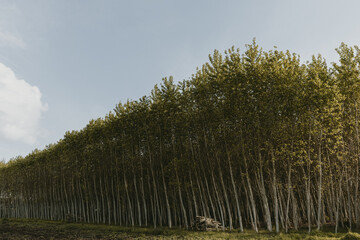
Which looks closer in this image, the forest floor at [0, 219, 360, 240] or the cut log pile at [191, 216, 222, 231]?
the forest floor at [0, 219, 360, 240]

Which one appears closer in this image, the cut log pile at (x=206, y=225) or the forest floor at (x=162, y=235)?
the forest floor at (x=162, y=235)

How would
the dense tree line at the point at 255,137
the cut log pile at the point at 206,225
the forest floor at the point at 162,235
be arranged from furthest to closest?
1. the cut log pile at the point at 206,225
2. the dense tree line at the point at 255,137
3. the forest floor at the point at 162,235

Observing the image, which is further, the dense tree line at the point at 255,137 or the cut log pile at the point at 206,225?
the cut log pile at the point at 206,225

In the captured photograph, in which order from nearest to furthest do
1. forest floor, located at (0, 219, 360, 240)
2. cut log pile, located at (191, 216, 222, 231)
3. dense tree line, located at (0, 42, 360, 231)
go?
forest floor, located at (0, 219, 360, 240)
dense tree line, located at (0, 42, 360, 231)
cut log pile, located at (191, 216, 222, 231)

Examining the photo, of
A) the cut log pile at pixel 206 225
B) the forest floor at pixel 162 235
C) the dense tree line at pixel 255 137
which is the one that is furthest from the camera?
the cut log pile at pixel 206 225

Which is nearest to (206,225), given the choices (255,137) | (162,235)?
(162,235)

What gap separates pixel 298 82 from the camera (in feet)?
69.6

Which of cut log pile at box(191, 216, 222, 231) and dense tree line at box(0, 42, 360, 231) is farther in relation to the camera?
cut log pile at box(191, 216, 222, 231)

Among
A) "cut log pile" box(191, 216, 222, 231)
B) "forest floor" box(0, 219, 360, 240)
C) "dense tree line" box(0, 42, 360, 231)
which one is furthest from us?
"cut log pile" box(191, 216, 222, 231)

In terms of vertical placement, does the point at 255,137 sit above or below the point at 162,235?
above

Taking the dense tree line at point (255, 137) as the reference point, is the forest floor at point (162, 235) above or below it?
below

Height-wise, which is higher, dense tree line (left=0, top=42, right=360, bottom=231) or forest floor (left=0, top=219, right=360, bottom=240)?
dense tree line (left=0, top=42, right=360, bottom=231)

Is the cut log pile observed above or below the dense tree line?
below

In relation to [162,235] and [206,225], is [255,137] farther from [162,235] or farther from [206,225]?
[162,235]
